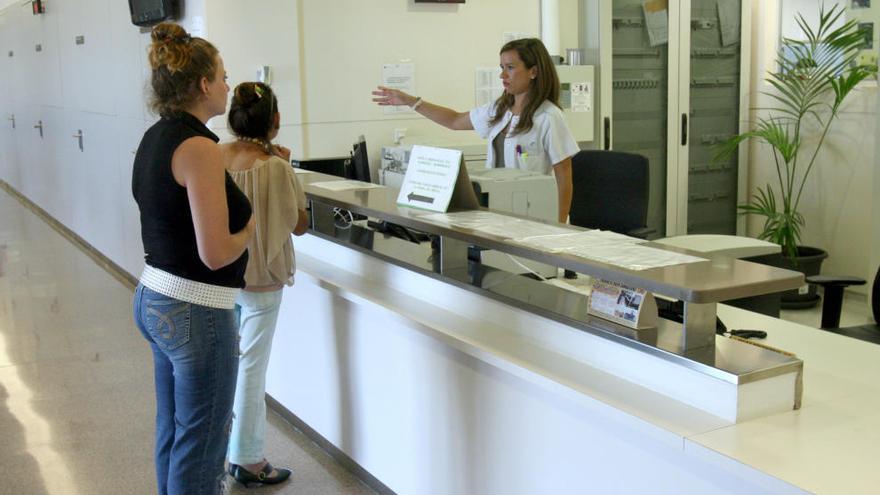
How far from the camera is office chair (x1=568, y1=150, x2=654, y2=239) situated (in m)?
4.30

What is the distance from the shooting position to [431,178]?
113 inches

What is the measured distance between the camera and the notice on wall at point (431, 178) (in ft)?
9.07

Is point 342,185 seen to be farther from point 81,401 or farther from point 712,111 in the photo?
point 712,111

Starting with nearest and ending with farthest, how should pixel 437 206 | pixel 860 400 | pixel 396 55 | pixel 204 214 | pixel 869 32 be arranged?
pixel 860 400 < pixel 204 214 < pixel 437 206 < pixel 396 55 < pixel 869 32

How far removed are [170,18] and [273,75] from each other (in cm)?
71

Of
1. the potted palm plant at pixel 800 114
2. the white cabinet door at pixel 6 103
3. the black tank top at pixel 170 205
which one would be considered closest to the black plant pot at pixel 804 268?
the potted palm plant at pixel 800 114

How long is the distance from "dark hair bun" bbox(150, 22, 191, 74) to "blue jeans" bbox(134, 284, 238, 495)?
569mm

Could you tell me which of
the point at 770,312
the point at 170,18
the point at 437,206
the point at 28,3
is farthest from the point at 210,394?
the point at 28,3

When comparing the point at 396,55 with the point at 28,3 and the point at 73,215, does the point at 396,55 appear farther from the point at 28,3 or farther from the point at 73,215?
the point at 28,3

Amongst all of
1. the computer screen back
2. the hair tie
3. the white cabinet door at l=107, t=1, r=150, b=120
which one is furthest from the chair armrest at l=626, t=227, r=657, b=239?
the white cabinet door at l=107, t=1, r=150, b=120

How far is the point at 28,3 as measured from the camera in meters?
8.93

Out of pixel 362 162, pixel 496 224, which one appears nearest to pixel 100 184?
pixel 362 162

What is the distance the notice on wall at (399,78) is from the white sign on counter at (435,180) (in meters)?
2.32

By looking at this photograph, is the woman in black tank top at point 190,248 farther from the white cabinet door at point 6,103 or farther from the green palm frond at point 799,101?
the white cabinet door at point 6,103
